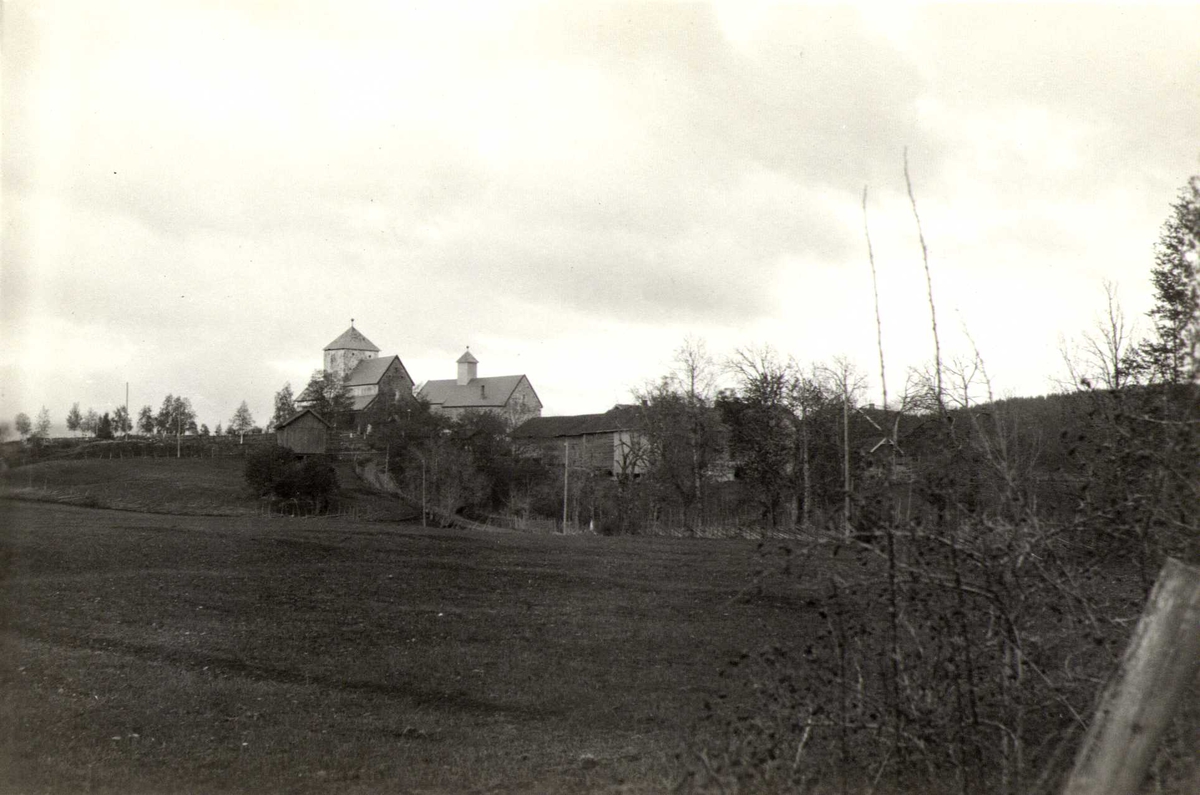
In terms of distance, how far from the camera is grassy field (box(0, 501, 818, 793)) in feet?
23.3

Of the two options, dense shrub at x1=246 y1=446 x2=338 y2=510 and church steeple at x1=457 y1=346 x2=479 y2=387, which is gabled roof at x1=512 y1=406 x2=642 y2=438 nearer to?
dense shrub at x1=246 y1=446 x2=338 y2=510

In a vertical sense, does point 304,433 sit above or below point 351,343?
below

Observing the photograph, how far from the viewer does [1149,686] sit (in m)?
2.99

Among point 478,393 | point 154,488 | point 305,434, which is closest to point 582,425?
point 305,434

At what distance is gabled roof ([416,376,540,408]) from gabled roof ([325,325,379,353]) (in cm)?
1387

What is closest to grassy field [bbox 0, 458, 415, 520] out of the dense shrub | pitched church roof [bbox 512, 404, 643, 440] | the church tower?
the dense shrub

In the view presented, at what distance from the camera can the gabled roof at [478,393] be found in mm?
111812

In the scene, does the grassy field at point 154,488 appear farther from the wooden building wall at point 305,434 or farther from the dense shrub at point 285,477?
the wooden building wall at point 305,434

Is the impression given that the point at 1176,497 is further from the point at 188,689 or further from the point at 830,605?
the point at 188,689

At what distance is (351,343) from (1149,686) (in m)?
127

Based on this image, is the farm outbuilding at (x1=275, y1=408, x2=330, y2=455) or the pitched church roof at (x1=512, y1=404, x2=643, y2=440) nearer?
the farm outbuilding at (x1=275, y1=408, x2=330, y2=455)

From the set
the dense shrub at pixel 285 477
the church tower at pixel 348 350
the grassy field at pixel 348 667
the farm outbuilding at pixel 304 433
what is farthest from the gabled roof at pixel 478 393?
the grassy field at pixel 348 667

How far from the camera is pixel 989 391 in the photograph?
7.05 metres

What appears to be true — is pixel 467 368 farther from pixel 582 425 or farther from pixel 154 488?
pixel 154 488
